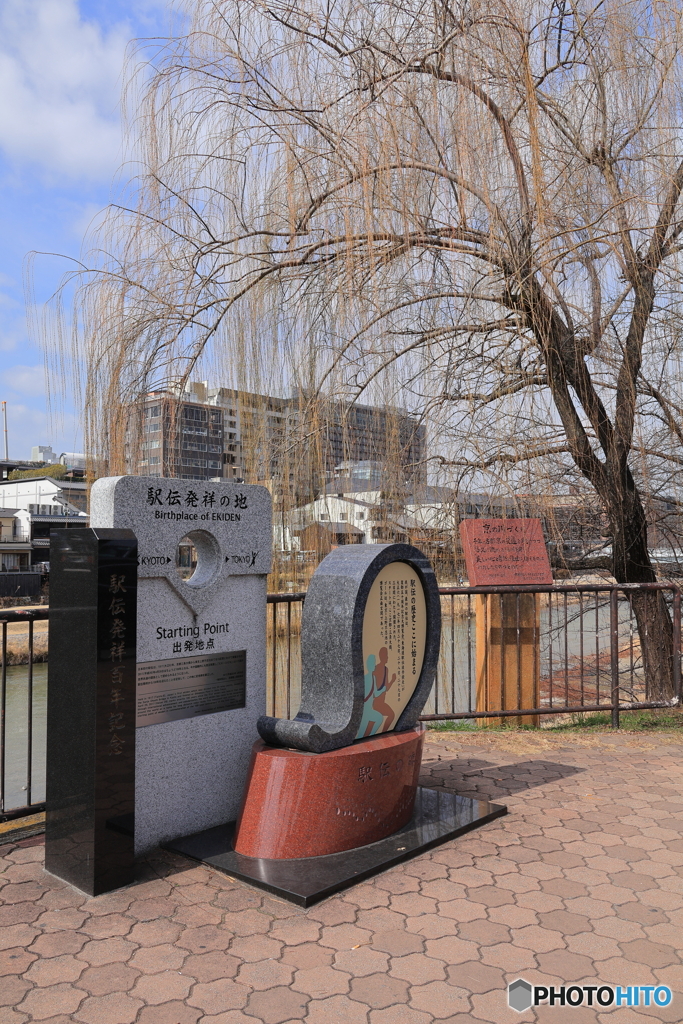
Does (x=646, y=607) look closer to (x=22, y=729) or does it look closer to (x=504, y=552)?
(x=504, y=552)

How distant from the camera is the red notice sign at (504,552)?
17.9ft

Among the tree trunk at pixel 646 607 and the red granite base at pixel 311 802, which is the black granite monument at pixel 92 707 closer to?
the red granite base at pixel 311 802

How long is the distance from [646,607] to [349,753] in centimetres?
405

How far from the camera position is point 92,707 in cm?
298

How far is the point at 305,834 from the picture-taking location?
10.5 ft

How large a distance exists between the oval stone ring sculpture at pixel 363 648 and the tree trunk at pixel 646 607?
266 centimetres

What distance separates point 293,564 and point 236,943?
87.0 inches

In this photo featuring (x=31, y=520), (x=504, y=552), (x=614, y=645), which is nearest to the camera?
(x=504, y=552)

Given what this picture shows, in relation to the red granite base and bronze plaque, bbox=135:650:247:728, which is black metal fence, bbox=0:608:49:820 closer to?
bronze plaque, bbox=135:650:247:728

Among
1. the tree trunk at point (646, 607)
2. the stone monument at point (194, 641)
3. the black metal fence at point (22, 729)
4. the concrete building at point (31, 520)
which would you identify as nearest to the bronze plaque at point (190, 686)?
the stone monument at point (194, 641)

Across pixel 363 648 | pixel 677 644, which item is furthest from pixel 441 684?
pixel 363 648

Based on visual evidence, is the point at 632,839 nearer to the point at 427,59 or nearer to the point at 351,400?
the point at 351,400

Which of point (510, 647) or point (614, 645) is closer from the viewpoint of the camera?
point (614, 645)

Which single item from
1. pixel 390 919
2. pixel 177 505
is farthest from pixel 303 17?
pixel 390 919
